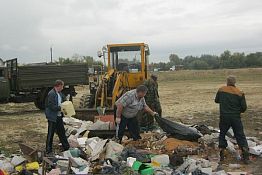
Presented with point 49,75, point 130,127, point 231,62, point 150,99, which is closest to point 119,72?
point 150,99

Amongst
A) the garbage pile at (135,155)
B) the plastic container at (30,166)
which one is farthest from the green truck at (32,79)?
the plastic container at (30,166)

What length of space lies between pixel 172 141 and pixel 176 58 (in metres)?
107

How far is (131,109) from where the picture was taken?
33.0 feet

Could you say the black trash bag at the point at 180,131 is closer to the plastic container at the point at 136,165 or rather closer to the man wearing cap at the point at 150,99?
the man wearing cap at the point at 150,99

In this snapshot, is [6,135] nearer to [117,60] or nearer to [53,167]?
[117,60]

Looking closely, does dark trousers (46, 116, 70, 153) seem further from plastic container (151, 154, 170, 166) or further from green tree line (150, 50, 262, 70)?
green tree line (150, 50, 262, 70)

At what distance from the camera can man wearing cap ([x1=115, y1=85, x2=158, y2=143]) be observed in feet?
32.4

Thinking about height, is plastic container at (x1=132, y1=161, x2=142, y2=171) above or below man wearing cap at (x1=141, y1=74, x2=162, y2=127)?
below

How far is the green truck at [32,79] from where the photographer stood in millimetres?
20516

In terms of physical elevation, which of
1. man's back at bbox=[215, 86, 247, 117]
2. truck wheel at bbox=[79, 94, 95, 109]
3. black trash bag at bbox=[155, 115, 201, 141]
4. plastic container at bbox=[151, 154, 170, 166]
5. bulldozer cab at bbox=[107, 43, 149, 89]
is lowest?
plastic container at bbox=[151, 154, 170, 166]

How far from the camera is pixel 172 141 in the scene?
10.3 m

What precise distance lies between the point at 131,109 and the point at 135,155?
61.4 inches

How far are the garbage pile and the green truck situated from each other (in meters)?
9.51

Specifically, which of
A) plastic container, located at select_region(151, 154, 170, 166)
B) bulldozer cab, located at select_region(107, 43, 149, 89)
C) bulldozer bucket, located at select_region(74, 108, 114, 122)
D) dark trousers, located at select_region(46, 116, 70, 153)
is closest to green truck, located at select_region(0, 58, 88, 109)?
bulldozer cab, located at select_region(107, 43, 149, 89)
